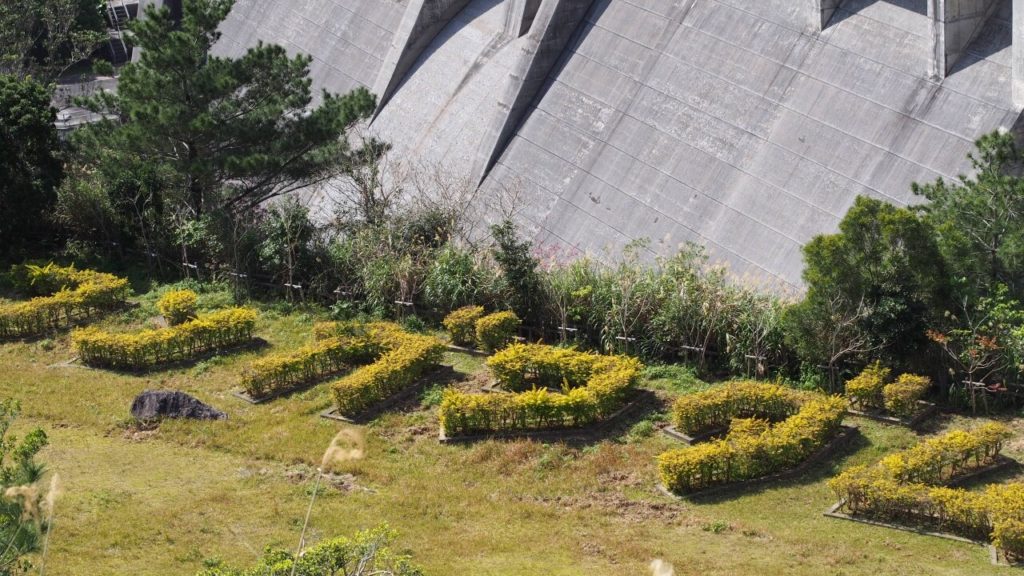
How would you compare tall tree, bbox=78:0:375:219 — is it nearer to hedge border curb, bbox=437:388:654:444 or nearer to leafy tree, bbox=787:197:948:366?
hedge border curb, bbox=437:388:654:444

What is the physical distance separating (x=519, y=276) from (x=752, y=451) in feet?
26.0

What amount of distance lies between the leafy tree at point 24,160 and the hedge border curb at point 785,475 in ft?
63.7

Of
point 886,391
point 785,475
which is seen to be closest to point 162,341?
point 785,475

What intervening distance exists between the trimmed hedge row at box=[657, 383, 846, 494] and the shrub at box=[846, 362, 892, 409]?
2.64 feet

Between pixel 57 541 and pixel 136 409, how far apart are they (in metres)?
5.28

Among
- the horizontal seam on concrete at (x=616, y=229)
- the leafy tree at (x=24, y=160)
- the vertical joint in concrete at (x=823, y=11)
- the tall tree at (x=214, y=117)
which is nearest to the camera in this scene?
the horizontal seam on concrete at (x=616, y=229)

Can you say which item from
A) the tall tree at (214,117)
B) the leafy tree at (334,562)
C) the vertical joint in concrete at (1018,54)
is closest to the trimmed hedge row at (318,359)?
the tall tree at (214,117)

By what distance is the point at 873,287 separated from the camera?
20.4 meters

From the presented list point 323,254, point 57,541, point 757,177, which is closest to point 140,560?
point 57,541

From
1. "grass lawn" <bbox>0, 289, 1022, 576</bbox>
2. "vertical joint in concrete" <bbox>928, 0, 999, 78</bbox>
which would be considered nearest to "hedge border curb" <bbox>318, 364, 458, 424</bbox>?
"grass lawn" <bbox>0, 289, 1022, 576</bbox>

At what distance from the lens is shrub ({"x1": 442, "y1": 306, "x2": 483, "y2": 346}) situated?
24.1 metres

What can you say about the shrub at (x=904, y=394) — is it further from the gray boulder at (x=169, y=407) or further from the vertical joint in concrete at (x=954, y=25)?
the gray boulder at (x=169, y=407)

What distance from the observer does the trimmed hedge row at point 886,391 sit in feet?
63.8

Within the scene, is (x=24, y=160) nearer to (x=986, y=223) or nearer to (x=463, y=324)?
(x=463, y=324)
